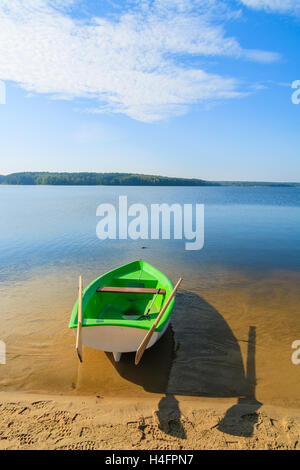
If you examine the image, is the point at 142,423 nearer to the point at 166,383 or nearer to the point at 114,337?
the point at 166,383

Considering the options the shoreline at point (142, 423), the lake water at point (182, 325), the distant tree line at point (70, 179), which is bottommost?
the shoreline at point (142, 423)

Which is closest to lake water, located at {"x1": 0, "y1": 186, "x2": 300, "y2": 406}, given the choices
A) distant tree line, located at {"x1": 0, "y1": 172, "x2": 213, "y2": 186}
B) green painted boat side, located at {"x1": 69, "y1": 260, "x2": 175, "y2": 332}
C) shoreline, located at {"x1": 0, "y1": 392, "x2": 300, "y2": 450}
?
shoreline, located at {"x1": 0, "y1": 392, "x2": 300, "y2": 450}

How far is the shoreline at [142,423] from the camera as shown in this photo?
11.8ft

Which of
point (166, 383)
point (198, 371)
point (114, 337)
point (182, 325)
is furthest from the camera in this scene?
point (182, 325)

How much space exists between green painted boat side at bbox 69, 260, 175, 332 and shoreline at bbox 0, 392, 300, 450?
133 cm

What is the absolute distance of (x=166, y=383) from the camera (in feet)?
16.4

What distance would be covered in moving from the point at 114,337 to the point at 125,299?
250cm

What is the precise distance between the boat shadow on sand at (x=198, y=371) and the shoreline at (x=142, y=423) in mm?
25

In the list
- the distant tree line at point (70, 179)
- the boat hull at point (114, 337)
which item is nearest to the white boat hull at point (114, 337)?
the boat hull at point (114, 337)

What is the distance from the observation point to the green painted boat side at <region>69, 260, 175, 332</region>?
242 inches

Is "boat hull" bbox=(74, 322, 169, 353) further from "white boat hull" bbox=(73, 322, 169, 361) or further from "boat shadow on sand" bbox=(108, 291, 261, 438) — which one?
"boat shadow on sand" bbox=(108, 291, 261, 438)

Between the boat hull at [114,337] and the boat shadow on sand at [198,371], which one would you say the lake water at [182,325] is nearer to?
the boat shadow on sand at [198,371]

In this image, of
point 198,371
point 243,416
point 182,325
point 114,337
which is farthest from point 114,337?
point 182,325
